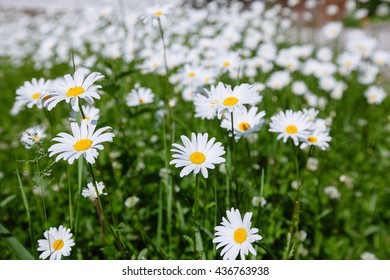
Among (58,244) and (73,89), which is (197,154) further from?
(58,244)

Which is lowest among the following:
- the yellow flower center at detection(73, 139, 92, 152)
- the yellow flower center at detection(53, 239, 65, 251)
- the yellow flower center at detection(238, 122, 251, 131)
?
the yellow flower center at detection(53, 239, 65, 251)

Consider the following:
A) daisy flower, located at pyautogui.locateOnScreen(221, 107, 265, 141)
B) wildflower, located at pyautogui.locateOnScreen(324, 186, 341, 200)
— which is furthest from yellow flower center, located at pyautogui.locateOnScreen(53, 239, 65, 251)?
wildflower, located at pyautogui.locateOnScreen(324, 186, 341, 200)

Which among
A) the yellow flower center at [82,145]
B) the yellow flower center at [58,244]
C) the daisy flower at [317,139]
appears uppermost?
the daisy flower at [317,139]

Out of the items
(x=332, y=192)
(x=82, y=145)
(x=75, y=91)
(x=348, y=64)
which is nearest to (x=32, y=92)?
(x=75, y=91)

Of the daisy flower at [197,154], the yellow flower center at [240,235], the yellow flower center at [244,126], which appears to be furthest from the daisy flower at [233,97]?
the yellow flower center at [240,235]

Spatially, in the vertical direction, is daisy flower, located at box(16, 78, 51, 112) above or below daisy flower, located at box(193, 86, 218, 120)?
above

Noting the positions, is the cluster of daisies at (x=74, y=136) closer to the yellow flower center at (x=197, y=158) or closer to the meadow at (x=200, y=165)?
the meadow at (x=200, y=165)

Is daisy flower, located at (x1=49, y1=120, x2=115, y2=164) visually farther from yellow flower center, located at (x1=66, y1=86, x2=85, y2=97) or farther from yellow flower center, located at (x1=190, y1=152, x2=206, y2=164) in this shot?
yellow flower center, located at (x1=190, y1=152, x2=206, y2=164)
